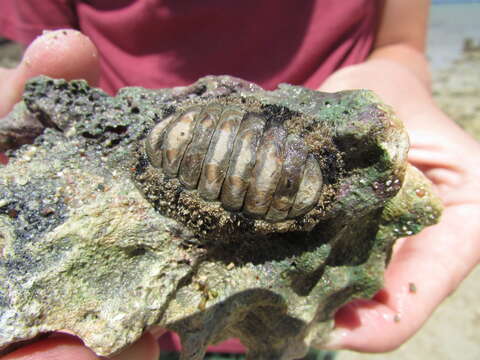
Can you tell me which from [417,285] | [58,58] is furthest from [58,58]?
[417,285]

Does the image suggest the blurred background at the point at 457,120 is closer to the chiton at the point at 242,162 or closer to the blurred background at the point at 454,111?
the blurred background at the point at 454,111

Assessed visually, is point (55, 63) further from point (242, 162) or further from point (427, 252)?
point (427, 252)

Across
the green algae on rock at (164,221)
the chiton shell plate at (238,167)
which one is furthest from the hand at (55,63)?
the chiton shell plate at (238,167)

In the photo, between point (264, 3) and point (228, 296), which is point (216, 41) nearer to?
point (264, 3)

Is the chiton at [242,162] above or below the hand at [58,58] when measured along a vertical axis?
below

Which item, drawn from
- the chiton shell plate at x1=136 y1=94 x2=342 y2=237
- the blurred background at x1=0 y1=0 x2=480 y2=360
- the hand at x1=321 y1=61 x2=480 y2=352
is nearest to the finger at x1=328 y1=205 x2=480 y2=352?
the hand at x1=321 y1=61 x2=480 y2=352
